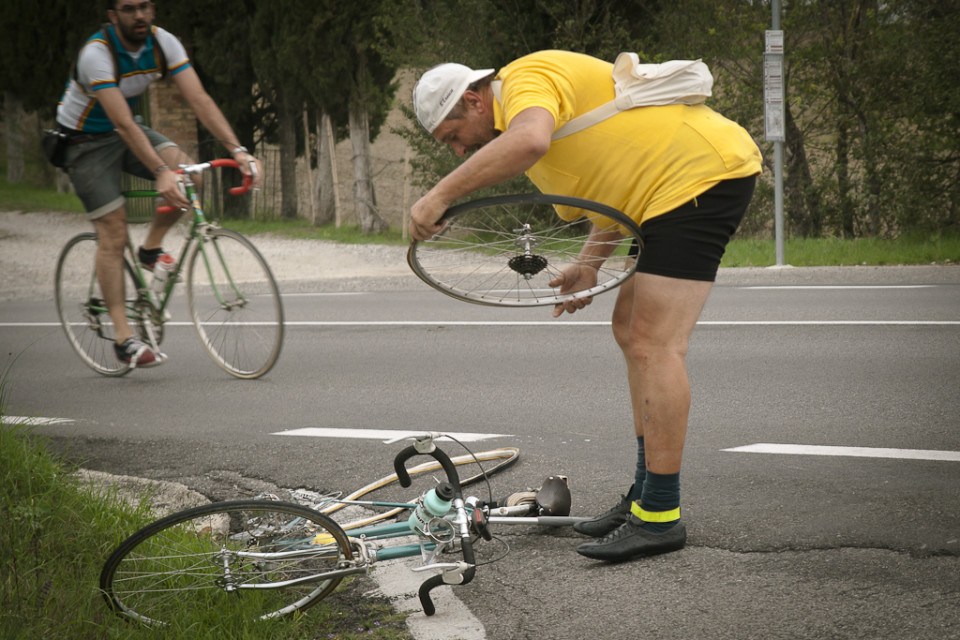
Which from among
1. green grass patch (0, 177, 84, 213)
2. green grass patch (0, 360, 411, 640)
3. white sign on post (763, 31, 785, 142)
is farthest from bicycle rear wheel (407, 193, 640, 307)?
green grass patch (0, 177, 84, 213)

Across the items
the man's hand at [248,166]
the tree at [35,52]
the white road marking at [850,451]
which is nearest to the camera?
the white road marking at [850,451]

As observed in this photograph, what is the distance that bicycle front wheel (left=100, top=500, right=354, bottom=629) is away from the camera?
2.93m

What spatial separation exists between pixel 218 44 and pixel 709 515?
19.8 metres

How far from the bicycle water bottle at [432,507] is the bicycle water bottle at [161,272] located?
12.6ft

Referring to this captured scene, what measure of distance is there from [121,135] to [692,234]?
12.4ft

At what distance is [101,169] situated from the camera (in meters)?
6.10

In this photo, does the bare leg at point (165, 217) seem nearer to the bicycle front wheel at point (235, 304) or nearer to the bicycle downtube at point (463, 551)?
the bicycle front wheel at point (235, 304)

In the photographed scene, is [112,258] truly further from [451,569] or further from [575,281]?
[451,569]

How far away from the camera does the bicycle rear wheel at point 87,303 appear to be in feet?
22.0

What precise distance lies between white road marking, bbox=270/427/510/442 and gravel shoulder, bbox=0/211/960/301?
6.36 metres

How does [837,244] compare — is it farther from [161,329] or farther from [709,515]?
[709,515]

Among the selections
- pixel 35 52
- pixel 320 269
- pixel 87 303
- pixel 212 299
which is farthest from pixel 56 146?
pixel 35 52

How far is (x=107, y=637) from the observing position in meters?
2.84

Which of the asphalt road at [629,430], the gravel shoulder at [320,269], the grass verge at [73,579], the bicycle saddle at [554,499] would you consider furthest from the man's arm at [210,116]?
the gravel shoulder at [320,269]
